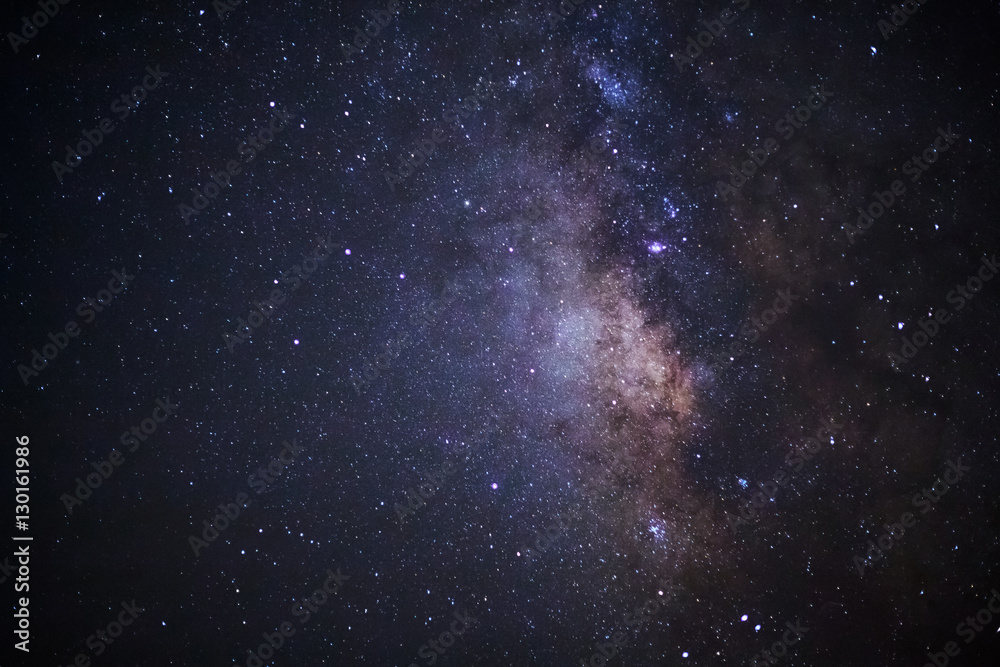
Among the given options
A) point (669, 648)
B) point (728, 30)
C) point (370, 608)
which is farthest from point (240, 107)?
point (669, 648)

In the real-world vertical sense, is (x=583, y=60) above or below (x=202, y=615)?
above

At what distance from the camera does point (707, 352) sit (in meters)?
1.30

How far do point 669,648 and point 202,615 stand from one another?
53.3 inches

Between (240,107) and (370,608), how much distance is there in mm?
1442

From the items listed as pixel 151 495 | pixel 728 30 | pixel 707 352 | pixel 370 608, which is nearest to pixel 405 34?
pixel 728 30

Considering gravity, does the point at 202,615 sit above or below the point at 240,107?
below

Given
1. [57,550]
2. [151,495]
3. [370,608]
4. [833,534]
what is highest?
[833,534]

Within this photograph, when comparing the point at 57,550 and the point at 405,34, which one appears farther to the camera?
the point at 57,550

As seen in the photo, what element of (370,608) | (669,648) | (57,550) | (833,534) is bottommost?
(57,550)

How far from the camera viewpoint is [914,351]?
1360mm

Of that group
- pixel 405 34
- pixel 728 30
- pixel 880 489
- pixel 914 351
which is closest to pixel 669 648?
pixel 880 489

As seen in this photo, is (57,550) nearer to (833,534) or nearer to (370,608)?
(370,608)

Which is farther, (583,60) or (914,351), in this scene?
(914,351)

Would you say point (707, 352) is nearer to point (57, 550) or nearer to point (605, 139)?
point (605, 139)
